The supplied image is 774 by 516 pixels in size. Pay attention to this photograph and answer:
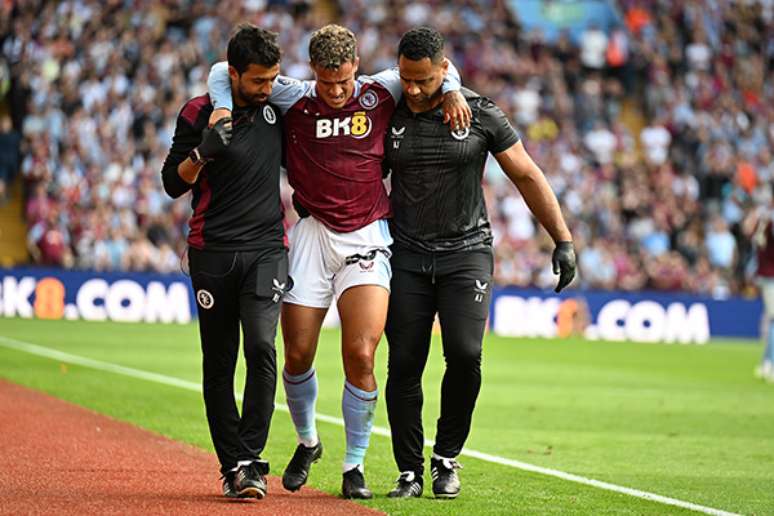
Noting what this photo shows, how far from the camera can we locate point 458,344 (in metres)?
8.00

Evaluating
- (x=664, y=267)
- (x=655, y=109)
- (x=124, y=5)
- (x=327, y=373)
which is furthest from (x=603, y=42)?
(x=327, y=373)

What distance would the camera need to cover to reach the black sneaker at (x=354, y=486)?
25.9 ft

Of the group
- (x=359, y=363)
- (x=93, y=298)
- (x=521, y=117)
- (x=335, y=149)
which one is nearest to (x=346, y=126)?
(x=335, y=149)

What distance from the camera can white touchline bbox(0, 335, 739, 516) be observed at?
26.9 ft

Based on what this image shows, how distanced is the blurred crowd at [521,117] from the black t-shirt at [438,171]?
18739mm

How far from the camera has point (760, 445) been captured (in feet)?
37.9

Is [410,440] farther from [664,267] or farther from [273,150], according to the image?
[664,267]

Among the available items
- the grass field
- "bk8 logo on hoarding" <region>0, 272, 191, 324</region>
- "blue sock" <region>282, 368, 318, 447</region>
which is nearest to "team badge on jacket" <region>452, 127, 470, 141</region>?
"blue sock" <region>282, 368, 318, 447</region>

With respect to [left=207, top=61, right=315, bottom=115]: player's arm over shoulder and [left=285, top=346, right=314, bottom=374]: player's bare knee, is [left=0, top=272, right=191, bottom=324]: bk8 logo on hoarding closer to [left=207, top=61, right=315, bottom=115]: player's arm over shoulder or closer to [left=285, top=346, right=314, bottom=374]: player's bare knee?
[left=285, top=346, right=314, bottom=374]: player's bare knee

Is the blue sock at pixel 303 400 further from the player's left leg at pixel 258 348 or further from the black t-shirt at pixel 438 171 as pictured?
the black t-shirt at pixel 438 171

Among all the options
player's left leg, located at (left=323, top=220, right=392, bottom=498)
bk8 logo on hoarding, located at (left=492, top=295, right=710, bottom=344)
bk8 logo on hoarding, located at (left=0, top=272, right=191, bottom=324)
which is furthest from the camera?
bk8 logo on hoarding, located at (left=492, top=295, right=710, bottom=344)

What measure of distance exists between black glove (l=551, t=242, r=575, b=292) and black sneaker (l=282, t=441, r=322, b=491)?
160 centimetres

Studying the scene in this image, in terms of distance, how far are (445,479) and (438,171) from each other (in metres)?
1.66

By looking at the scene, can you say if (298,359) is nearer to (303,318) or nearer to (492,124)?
(303,318)
